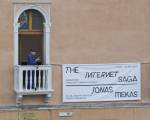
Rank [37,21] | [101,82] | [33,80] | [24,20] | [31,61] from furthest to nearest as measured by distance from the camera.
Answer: [101,82], [37,21], [24,20], [31,61], [33,80]

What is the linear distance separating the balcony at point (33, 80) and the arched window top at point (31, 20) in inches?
55.9

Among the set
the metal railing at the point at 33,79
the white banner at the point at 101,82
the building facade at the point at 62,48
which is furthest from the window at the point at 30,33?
the white banner at the point at 101,82

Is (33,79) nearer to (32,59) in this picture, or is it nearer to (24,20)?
(32,59)

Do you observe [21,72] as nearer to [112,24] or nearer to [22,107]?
[22,107]

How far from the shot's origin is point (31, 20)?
23.3 meters

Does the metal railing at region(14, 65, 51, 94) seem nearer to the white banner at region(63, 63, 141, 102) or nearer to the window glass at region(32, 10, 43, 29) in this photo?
the white banner at region(63, 63, 141, 102)

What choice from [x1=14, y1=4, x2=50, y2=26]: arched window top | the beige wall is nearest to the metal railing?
the beige wall

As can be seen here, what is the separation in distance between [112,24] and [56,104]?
3291mm

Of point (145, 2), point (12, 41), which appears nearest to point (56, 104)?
point (12, 41)

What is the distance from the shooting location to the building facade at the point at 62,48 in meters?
22.8

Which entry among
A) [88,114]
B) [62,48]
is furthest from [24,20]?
[88,114]

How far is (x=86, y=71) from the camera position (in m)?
23.5

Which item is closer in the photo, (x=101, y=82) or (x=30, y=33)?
(x=30, y=33)

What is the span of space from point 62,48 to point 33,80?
4.89 ft
